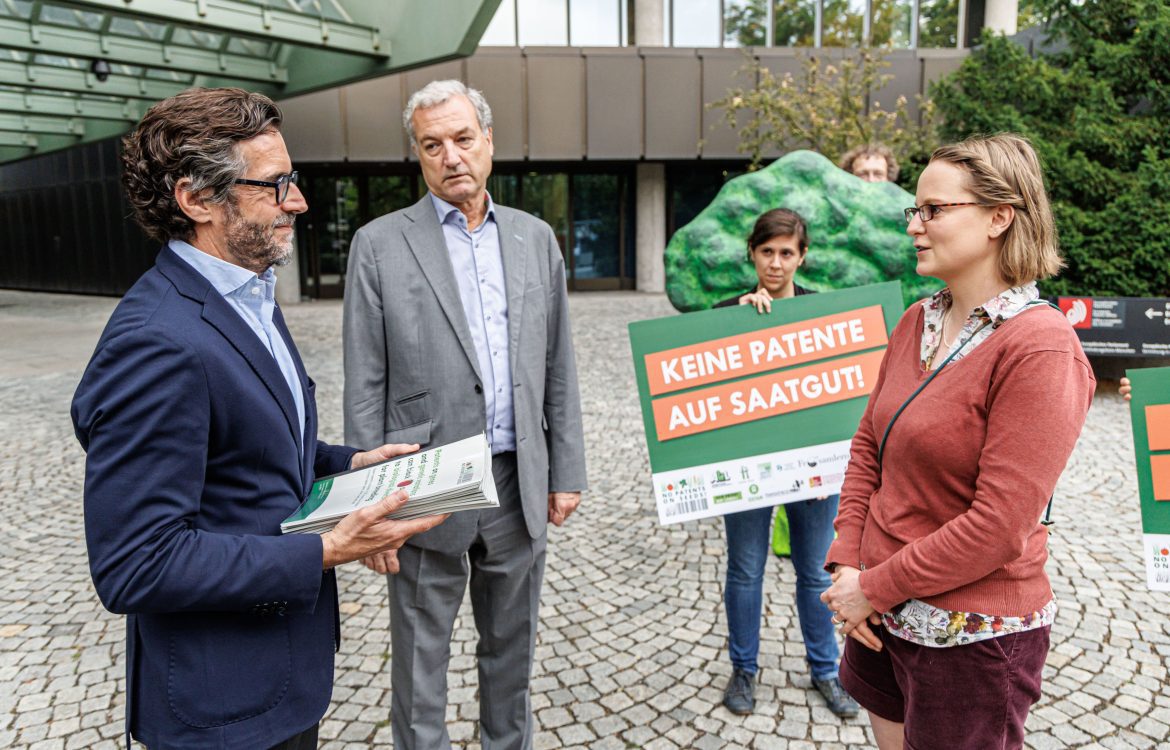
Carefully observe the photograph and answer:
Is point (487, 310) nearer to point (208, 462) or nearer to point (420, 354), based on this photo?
point (420, 354)

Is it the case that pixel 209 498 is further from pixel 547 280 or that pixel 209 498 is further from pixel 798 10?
pixel 798 10

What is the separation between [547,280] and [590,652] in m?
1.74

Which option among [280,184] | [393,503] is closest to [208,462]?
[393,503]

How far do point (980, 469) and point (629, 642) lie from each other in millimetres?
2236

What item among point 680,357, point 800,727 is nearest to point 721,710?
point 800,727

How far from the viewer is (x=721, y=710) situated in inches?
115

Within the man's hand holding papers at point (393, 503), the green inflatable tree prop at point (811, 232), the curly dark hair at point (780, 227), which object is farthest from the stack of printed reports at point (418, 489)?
the green inflatable tree prop at point (811, 232)

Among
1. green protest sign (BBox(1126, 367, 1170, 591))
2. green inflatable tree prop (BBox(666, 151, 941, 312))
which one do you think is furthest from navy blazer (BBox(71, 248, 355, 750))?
green inflatable tree prop (BBox(666, 151, 941, 312))

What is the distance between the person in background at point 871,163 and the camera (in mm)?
4465

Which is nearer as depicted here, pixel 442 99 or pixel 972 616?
pixel 972 616

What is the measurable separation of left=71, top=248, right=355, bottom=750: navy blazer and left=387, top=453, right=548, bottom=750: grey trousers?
0.73 m

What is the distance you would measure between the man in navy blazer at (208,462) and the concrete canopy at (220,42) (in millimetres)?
7902

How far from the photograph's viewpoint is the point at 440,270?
235 cm

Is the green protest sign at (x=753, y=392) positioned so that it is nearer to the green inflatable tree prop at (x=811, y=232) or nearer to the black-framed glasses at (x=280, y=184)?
the green inflatable tree prop at (x=811, y=232)
